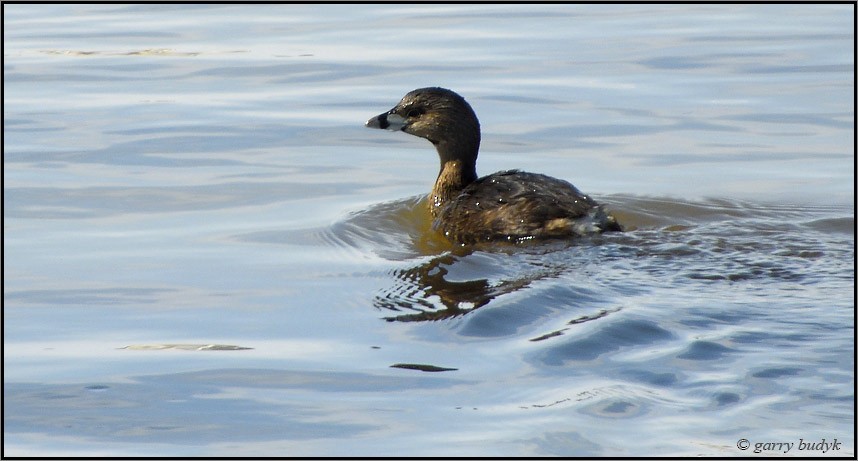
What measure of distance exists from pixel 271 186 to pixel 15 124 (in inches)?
126

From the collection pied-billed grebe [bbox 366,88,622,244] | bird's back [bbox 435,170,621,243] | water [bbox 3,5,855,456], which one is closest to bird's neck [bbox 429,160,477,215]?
pied-billed grebe [bbox 366,88,622,244]

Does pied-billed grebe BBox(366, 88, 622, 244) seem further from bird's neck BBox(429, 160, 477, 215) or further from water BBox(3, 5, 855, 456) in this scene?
water BBox(3, 5, 855, 456)

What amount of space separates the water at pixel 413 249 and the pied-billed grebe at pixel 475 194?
0.18 m

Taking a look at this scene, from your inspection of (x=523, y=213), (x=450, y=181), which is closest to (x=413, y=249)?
(x=523, y=213)

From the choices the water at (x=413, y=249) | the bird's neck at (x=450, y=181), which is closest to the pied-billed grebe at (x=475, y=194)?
the bird's neck at (x=450, y=181)

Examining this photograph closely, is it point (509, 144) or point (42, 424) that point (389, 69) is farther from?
point (42, 424)

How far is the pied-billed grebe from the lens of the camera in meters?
8.12

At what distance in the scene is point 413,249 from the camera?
27.4ft

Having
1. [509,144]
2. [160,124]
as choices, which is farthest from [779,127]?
[160,124]

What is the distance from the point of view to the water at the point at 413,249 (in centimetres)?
524

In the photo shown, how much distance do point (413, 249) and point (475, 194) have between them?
0.58m

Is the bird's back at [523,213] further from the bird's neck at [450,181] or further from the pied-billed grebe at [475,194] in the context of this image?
the bird's neck at [450,181]

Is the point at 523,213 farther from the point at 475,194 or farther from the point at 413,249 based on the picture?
the point at 413,249

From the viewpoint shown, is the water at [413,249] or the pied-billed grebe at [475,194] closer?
the water at [413,249]
